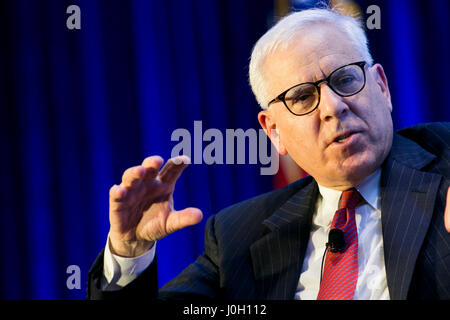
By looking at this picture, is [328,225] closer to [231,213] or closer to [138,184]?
[231,213]

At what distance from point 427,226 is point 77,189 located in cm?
194

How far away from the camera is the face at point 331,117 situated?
156 centimetres

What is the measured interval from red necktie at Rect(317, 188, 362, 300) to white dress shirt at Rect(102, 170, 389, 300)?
0.02 m

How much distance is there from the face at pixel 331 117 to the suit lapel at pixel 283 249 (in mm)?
129

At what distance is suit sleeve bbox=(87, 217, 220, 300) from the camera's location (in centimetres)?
159

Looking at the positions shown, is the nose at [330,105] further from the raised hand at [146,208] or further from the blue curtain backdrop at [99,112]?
the blue curtain backdrop at [99,112]

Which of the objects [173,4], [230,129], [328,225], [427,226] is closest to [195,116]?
[230,129]

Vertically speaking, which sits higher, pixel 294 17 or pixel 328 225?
pixel 294 17

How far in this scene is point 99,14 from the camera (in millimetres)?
2840

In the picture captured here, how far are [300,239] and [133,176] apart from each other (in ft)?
1.98

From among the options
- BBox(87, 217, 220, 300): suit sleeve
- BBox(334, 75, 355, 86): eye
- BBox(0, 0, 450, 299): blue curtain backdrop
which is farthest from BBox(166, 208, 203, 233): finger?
BBox(0, 0, 450, 299): blue curtain backdrop
